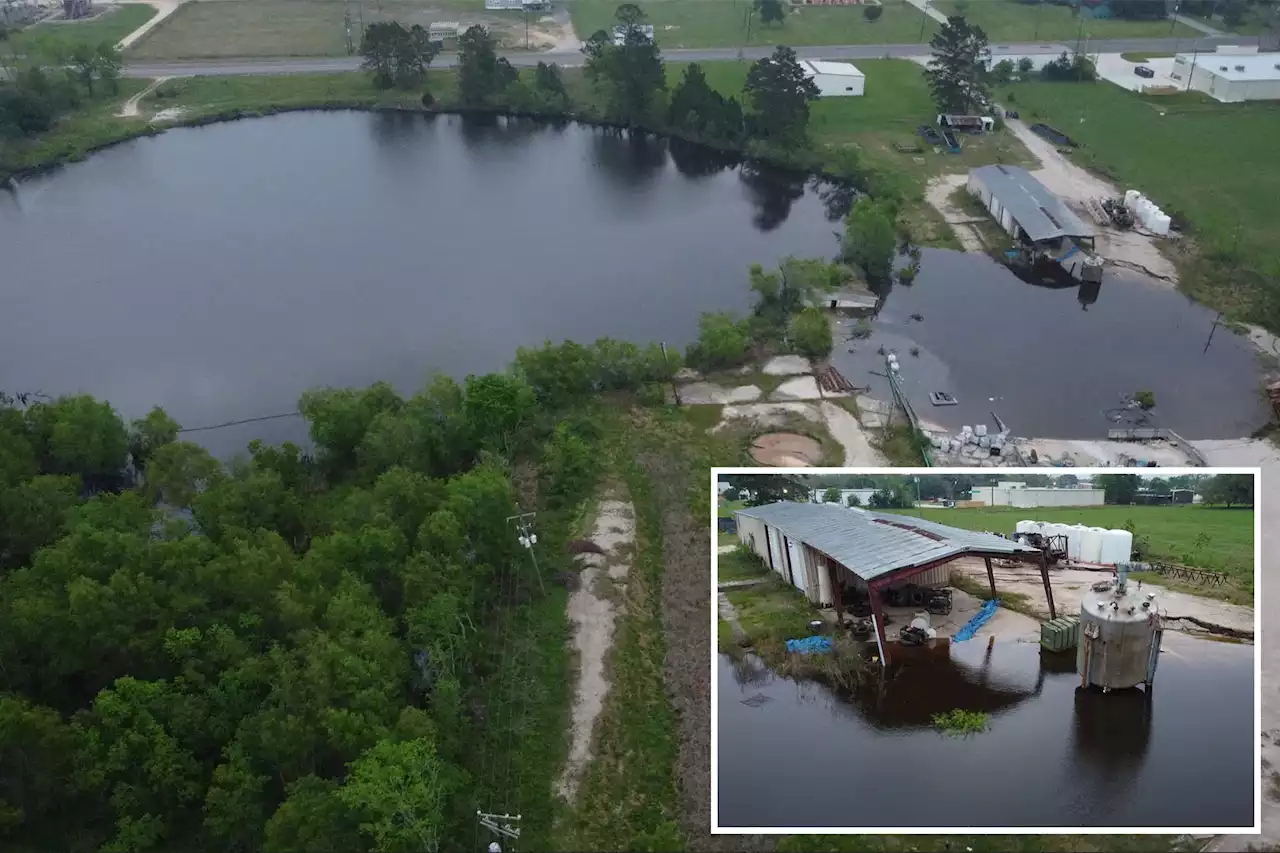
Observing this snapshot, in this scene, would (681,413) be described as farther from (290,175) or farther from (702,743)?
(290,175)

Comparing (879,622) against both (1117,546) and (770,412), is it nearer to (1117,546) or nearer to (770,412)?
(1117,546)

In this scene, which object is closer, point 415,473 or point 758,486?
point 758,486

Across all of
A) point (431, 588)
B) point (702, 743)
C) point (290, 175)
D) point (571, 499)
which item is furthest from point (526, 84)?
point (702, 743)

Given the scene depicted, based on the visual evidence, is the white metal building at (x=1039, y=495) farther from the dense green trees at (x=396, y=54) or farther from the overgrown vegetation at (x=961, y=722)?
the dense green trees at (x=396, y=54)

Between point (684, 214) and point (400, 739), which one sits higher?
point (684, 214)

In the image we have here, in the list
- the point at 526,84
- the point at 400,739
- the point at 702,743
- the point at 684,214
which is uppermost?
the point at 526,84

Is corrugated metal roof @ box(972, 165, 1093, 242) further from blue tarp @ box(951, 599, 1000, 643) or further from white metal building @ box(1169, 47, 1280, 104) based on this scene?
blue tarp @ box(951, 599, 1000, 643)

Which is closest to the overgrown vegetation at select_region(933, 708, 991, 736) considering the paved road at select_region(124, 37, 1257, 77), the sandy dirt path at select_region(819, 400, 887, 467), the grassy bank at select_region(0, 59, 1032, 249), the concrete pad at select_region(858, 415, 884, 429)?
the sandy dirt path at select_region(819, 400, 887, 467)
